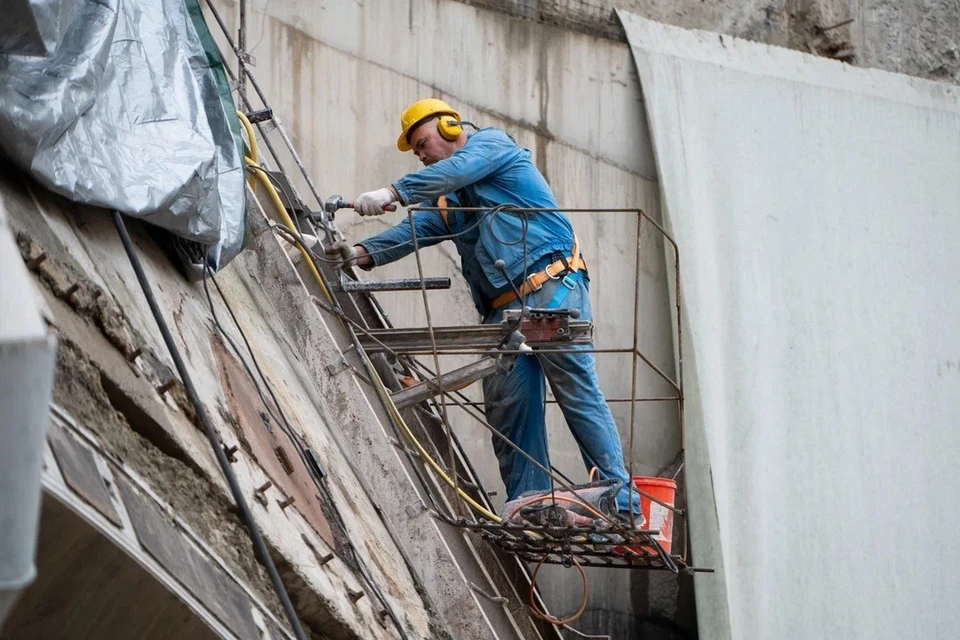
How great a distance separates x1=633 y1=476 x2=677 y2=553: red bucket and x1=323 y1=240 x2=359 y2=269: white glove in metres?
1.50

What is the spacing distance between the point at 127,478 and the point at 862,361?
6.27 m

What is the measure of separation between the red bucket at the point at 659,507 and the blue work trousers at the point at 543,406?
4.5 inches

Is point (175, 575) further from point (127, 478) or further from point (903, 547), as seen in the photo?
point (903, 547)

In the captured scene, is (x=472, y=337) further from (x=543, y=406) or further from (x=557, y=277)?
(x=543, y=406)

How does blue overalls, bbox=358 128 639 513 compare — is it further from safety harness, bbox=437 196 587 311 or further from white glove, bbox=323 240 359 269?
white glove, bbox=323 240 359 269

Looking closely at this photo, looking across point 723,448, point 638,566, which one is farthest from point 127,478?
point 723,448

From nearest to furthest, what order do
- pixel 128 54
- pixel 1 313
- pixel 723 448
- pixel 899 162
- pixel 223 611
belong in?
pixel 1 313
pixel 223 611
pixel 128 54
pixel 723 448
pixel 899 162

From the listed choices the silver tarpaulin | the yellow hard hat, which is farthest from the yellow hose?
the yellow hard hat

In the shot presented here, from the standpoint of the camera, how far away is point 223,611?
272 cm

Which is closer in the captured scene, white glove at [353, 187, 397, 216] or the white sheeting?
white glove at [353, 187, 397, 216]

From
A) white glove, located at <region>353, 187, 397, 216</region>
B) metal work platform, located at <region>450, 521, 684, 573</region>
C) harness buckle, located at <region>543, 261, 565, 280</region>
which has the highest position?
white glove, located at <region>353, 187, 397, 216</region>

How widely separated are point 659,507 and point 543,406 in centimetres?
70

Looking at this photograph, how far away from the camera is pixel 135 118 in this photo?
12.2ft

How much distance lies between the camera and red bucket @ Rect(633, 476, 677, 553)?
541 centimetres
